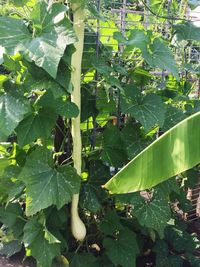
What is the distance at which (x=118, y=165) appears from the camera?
217 centimetres

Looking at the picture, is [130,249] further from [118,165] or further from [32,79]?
[32,79]

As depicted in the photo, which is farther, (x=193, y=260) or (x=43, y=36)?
(x=193, y=260)

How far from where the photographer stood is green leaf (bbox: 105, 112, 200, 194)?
1.48 metres

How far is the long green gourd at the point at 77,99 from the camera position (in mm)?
1866

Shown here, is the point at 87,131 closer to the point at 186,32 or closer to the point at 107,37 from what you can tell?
the point at 107,37

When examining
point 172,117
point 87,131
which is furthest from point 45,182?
point 172,117

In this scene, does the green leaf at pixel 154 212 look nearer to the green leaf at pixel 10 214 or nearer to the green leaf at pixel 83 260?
the green leaf at pixel 83 260

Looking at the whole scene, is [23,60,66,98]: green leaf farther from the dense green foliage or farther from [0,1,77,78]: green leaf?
[0,1,77,78]: green leaf

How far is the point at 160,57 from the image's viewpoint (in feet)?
6.62

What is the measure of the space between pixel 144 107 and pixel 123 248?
28.6 inches

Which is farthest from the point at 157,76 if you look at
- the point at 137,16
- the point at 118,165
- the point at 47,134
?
the point at 47,134

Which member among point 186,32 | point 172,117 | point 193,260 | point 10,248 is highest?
point 186,32

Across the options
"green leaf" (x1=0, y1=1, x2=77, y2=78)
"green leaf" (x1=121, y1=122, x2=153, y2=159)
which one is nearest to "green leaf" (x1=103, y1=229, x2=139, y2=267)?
"green leaf" (x1=121, y1=122, x2=153, y2=159)

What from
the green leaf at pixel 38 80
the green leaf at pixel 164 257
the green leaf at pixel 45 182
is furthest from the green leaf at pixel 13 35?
the green leaf at pixel 164 257
